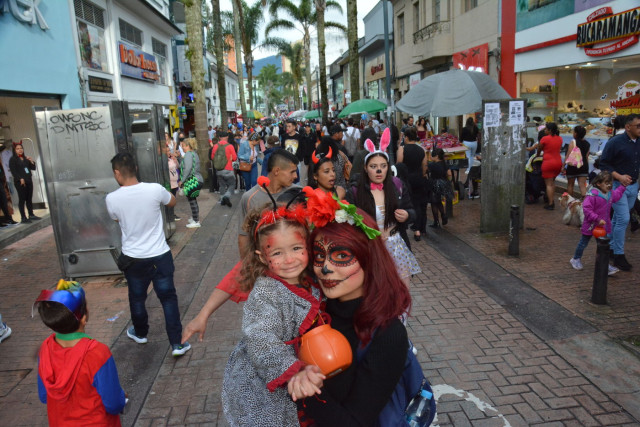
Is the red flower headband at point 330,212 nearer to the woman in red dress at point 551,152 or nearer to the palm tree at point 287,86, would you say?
the woman in red dress at point 551,152

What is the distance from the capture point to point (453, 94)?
1030 cm

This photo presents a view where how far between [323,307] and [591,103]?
1328 centimetres

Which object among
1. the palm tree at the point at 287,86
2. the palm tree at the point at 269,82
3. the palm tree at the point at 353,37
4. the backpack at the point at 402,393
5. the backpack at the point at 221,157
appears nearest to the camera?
the backpack at the point at 402,393

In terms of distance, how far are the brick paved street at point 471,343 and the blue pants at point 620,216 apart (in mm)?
417

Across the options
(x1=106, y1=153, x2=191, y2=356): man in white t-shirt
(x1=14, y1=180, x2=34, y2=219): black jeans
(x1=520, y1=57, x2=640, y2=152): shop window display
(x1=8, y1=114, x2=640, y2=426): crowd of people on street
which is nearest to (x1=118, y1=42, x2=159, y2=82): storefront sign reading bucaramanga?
(x1=14, y1=180, x2=34, y2=219): black jeans

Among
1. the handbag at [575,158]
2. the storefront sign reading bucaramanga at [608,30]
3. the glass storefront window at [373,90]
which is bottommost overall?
the handbag at [575,158]

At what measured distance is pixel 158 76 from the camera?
72.2ft

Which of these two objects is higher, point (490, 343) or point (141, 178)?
point (141, 178)

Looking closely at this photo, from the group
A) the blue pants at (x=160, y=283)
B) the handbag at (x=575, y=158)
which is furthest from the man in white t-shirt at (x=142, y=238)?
the handbag at (x=575, y=158)

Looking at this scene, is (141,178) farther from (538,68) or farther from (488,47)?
(488,47)

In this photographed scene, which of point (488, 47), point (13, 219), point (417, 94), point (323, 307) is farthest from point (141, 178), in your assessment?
point (488, 47)

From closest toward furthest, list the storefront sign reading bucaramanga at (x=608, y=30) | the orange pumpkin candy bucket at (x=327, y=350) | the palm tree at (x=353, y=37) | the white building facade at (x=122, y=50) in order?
the orange pumpkin candy bucket at (x=327, y=350) → the storefront sign reading bucaramanga at (x=608, y=30) → the white building facade at (x=122, y=50) → the palm tree at (x=353, y=37)

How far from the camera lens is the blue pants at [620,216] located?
20.3 ft

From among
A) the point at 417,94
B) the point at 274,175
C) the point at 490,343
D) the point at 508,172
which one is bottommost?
the point at 490,343
